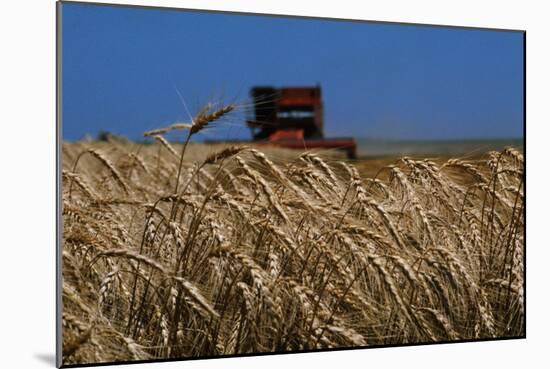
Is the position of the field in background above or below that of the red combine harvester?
below

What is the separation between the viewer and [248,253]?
196 inches

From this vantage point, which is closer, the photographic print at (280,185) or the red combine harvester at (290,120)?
the photographic print at (280,185)

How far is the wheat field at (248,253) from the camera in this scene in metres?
4.77

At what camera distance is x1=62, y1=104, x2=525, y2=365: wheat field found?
477 cm

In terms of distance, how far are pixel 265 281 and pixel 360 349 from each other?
2.35 ft

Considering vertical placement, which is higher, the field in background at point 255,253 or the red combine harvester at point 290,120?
the red combine harvester at point 290,120

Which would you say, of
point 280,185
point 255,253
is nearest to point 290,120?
point 280,185

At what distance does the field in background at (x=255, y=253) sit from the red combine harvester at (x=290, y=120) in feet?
0.23

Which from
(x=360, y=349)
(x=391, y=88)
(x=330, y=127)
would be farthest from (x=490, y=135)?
(x=360, y=349)

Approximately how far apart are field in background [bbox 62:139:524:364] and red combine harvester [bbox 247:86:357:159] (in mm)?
71

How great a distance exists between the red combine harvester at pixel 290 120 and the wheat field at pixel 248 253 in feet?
0.32

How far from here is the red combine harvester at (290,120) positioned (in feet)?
17.0

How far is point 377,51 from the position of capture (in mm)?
5547

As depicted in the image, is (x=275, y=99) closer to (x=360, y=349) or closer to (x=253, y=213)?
(x=253, y=213)
